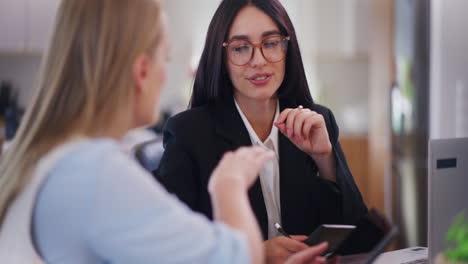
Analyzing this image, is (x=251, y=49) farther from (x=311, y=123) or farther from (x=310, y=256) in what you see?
(x=310, y=256)

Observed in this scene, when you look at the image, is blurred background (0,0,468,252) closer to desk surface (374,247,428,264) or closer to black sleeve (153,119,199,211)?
desk surface (374,247,428,264)

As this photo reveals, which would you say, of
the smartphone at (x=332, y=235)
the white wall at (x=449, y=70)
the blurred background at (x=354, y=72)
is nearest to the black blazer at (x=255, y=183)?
the smartphone at (x=332, y=235)

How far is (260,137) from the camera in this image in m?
1.80

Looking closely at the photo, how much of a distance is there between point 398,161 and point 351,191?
291 centimetres

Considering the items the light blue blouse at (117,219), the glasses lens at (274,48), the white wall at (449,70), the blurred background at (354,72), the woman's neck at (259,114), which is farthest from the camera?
the blurred background at (354,72)

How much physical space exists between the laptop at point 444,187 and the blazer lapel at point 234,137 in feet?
1.58

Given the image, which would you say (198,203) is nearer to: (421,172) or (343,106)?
(421,172)

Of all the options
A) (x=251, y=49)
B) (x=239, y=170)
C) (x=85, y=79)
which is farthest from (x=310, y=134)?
(x=85, y=79)

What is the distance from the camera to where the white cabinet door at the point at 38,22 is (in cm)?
534

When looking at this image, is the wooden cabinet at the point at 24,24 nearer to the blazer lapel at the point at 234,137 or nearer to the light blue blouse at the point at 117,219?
the blazer lapel at the point at 234,137

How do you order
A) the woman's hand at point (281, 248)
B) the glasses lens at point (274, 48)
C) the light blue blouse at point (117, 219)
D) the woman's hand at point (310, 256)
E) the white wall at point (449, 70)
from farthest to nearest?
the white wall at point (449, 70) < the glasses lens at point (274, 48) < the woman's hand at point (281, 248) < the woman's hand at point (310, 256) < the light blue blouse at point (117, 219)

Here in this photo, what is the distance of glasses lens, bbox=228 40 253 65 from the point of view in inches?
66.1

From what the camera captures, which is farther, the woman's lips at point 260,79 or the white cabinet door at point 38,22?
the white cabinet door at point 38,22

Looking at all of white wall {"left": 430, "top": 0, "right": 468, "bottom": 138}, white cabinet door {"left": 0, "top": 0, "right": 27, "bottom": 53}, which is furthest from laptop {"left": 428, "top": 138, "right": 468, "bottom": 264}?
white cabinet door {"left": 0, "top": 0, "right": 27, "bottom": 53}
